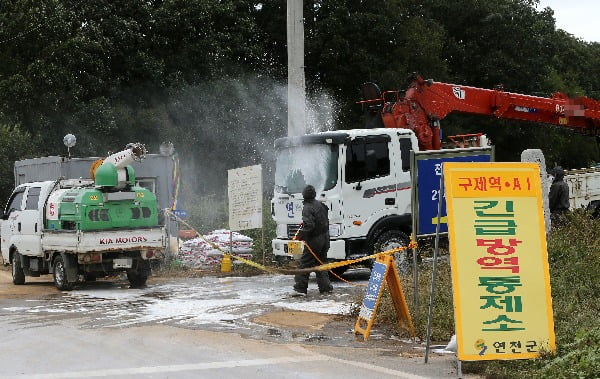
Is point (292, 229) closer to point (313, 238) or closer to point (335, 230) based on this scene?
point (335, 230)

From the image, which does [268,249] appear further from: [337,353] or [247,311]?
[337,353]

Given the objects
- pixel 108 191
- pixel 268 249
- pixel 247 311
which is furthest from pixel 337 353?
pixel 268 249

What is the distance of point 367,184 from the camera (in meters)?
17.4

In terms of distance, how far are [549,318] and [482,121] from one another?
37.6 metres

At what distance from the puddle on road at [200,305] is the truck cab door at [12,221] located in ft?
8.71

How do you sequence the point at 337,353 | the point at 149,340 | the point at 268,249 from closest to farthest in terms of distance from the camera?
the point at 337,353
the point at 149,340
the point at 268,249

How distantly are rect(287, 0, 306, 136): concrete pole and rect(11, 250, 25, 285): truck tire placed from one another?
682 centimetres

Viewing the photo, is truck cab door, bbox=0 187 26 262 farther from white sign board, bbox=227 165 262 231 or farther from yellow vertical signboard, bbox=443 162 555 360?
yellow vertical signboard, bbox=443 162 555 360

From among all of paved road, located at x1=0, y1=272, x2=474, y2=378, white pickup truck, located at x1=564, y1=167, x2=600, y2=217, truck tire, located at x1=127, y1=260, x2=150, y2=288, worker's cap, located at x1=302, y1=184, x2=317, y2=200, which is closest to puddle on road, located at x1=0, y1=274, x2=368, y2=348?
paved road, located at x1=0, y1=272, x2=474, y2=378

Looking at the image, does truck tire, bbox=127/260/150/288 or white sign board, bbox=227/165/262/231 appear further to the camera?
white sign board, bbox=227/165/262/231

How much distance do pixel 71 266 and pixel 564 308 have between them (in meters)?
10.3

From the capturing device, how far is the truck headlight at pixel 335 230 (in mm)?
17312

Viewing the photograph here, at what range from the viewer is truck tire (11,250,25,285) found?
19.9 meters

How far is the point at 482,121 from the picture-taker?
151ft
